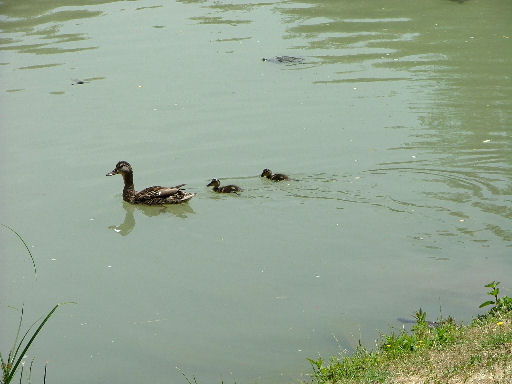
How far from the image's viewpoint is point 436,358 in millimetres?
6789

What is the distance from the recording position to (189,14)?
65.0 feet

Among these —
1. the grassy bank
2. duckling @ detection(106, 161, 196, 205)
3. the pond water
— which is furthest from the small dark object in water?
the grassy bank

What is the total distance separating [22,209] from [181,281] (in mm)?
2901

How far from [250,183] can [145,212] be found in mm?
1297

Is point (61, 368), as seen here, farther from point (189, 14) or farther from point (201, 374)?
point (189, 14)

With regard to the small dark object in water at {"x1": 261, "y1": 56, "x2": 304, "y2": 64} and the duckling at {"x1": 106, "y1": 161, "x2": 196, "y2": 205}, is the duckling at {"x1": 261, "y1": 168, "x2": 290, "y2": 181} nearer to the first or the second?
the duckling at {"x1": 106, "y1": 161, "x2": 196, "y2": 205}

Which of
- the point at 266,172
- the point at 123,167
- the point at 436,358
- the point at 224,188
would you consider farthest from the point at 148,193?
the point at 436,358

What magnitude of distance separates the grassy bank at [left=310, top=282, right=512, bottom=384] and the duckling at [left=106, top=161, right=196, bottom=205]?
4032mm

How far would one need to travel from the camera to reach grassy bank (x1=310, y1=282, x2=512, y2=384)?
6.44 m

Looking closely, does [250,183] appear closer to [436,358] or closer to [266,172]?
[266,172]

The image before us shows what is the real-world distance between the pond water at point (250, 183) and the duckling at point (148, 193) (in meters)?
0.14

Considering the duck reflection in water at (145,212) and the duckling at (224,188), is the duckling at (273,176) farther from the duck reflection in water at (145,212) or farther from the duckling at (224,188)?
the duck reflection in water at (145,212)

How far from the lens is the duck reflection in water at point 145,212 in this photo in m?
11.1

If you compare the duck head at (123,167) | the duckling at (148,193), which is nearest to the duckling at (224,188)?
the duckling at (148,193)
